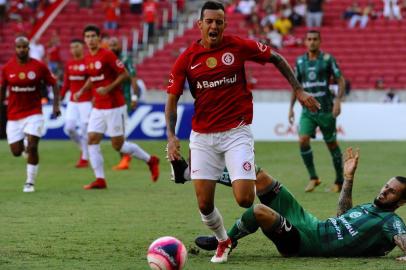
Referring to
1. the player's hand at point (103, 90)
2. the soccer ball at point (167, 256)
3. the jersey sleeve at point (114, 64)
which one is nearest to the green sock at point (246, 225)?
the soccer ball at point (167, 256)

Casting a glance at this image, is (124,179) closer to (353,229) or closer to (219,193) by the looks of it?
(219,193)

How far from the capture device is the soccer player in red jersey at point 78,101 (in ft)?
68.7

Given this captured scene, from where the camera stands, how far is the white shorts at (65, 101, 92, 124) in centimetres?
2100

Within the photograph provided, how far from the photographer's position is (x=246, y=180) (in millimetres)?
9398

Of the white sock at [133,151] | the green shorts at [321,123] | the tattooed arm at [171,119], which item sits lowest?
the white sock at [133,151]

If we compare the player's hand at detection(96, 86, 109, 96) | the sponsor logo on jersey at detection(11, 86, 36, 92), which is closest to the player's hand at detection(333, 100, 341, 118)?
the player's hand at detection(96, 86, 109, 96)

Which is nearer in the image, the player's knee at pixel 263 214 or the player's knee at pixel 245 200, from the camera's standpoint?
the player's knee at pixel 263 214

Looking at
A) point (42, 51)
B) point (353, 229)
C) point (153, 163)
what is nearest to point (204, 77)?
point (353, 229)

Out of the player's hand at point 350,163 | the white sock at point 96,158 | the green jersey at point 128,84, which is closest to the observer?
the player's hand at point 350,163

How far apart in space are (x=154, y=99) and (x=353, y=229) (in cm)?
2472

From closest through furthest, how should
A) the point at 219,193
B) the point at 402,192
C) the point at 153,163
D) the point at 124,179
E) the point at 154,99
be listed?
the point at 402,192 < the point at 219,193 < the point at 153,163 < the point at 124,179 < the point at 154,99

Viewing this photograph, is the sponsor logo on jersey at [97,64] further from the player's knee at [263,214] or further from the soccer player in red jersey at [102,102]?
the player's knee at [263,214]

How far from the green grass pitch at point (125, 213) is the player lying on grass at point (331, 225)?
13 cm

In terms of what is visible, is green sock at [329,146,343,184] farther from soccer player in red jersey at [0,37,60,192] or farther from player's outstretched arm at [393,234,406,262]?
player's outstretched arm at [393,234,406,262]
